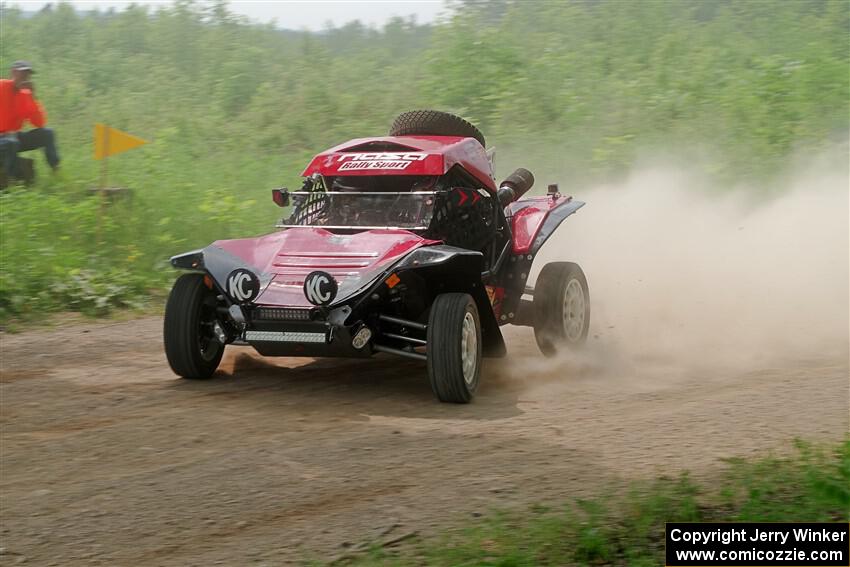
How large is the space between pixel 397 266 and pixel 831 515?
3.22m

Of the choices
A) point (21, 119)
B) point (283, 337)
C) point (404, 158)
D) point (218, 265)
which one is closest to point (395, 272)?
point (283, 337)

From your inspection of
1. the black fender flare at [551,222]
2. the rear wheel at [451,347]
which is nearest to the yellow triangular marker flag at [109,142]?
the black fender flare at [551,222]

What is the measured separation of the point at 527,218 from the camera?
9.07m

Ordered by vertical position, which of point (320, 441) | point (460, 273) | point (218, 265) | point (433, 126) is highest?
point (433, 126)

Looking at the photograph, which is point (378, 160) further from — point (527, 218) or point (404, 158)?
point (527, 218)

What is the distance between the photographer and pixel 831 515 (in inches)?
188

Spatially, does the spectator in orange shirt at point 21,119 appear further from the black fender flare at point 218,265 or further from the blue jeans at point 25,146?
the black fender flare at point 218,265

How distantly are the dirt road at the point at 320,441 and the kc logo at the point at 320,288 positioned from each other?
2.43 feet

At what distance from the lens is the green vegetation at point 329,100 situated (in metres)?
12.6

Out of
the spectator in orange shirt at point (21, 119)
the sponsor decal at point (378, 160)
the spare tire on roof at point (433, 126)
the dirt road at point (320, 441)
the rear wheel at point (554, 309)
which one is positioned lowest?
the dirt road at point (320, 441)

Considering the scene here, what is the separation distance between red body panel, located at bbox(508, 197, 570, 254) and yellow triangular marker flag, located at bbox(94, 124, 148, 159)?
204 inches

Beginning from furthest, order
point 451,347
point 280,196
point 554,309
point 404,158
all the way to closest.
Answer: point 554,309 < point 280,196 < point 404,158 < point 451,347

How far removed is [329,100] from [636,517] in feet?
55.1

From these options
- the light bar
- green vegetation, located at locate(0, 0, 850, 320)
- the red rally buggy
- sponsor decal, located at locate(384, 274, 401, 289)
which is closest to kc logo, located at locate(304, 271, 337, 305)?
the red rally buggy
